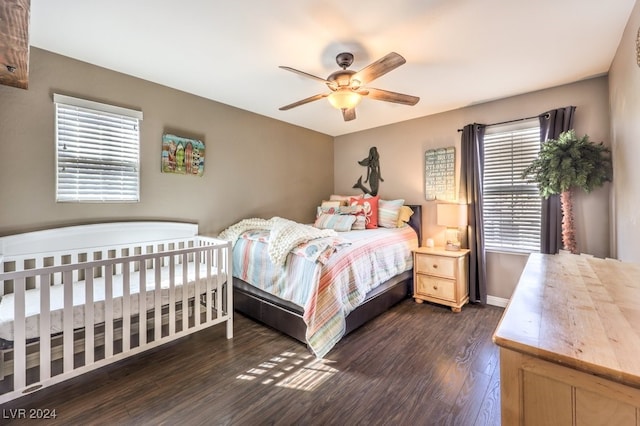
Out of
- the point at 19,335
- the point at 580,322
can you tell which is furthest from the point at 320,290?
the point at 19,335

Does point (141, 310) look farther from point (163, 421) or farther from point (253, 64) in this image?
point (253, 64)

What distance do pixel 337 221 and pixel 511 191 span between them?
2.06 metres

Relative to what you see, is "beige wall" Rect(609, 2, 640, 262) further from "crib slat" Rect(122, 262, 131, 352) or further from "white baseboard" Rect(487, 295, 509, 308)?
"crib slat" Rect(122, 262, 131, 352)

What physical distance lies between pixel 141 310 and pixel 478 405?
2.28 m

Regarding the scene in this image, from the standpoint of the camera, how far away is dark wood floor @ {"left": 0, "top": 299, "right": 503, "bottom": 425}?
156cm

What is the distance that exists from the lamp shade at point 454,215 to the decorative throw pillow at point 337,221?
109 cm

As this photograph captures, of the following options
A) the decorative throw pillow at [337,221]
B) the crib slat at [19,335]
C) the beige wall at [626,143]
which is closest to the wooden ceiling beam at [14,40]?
the crib slat at [19,335]

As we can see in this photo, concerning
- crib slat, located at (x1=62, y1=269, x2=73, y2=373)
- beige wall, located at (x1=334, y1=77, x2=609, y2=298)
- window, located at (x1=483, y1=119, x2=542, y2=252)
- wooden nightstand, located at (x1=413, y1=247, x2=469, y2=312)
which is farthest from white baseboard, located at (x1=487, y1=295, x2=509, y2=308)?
crib slat, located at (x1=62, y1=269, x2=73, y2=373)

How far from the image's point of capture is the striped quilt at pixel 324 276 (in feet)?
6.98

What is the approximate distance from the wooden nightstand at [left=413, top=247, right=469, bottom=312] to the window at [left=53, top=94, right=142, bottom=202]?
3148mm

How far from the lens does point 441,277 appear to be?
311 cm

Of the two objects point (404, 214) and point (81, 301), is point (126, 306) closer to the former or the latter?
point (81, 301)

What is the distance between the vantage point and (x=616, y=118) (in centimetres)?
222

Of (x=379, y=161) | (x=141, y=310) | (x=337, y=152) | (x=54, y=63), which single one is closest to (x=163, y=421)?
(x=141, y=310)
